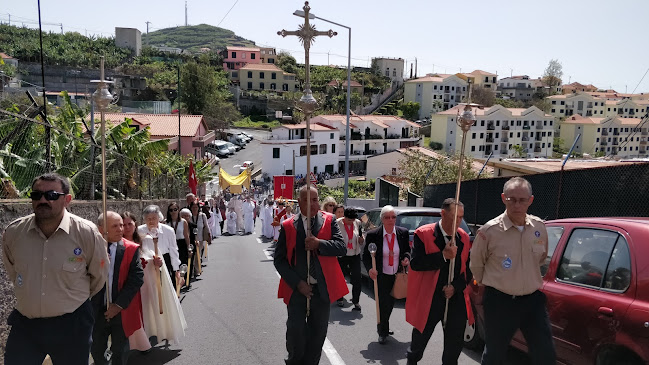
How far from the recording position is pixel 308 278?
494 cm

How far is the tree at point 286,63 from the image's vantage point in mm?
111375

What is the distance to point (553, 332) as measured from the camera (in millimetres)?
4629

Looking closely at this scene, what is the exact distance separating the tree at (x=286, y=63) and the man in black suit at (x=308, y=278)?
10723cm

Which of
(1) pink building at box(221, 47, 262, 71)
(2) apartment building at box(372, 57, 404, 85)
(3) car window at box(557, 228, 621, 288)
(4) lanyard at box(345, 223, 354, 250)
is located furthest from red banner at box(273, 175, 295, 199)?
(2) apartment building at box(372, 57, 404, 85)

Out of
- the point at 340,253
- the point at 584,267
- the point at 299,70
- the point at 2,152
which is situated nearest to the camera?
the point at 584,267

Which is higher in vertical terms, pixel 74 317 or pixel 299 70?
pixel 299 70

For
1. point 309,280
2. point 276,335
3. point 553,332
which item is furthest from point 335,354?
point 553,332

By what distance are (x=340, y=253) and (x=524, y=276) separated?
1561 millimetres

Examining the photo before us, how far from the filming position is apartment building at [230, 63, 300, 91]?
317 ft

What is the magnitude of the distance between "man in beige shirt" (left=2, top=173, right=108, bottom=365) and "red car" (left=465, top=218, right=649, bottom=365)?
149 inches

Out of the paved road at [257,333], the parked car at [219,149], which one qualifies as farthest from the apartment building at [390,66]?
the paved road at [257,333]

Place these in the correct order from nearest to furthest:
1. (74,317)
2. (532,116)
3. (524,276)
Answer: (74,317)
(524,276)
(532,116)

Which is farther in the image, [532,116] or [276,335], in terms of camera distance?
[532,116]

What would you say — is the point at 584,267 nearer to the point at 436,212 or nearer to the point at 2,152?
the point at 436,212
